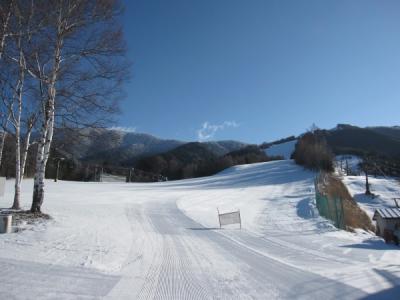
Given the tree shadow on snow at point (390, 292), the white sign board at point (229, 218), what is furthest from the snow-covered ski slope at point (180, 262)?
the white sign board at point (229, 218)

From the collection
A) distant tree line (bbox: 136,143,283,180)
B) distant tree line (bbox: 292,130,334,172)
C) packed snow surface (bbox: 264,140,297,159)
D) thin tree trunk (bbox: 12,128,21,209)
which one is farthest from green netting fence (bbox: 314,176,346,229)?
packed snow surface (bbox: 264,140,297,159)

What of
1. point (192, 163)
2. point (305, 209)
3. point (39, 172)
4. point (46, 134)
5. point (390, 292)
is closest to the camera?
point (390, 292)

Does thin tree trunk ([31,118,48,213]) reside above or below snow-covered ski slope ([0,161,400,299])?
above

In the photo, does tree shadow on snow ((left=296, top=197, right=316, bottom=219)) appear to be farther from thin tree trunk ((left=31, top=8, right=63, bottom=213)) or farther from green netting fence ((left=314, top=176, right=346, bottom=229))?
thin tree trunk ((left=31, top=8, right=63, bottom=213))

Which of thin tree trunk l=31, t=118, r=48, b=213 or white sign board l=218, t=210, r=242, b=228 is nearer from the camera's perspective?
thin tree trunk l=31, t=118, r=48, b=213

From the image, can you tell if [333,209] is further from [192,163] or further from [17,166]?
[192,163]

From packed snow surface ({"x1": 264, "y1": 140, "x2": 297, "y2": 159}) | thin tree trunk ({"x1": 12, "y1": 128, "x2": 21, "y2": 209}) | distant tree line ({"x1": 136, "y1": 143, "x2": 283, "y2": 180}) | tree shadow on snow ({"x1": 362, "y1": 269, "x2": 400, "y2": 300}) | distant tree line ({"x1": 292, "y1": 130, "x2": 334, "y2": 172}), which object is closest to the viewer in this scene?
tree shadow on snow ({"x1": 362, "y1": 269, "x2": 400, "y2": 300})

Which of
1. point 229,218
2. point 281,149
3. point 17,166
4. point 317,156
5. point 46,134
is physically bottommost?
point 229,218

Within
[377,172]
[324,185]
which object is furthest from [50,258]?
[377,172]

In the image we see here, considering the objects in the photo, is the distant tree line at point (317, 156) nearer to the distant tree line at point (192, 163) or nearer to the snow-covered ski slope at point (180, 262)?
the distant tree line at point (192, 163)

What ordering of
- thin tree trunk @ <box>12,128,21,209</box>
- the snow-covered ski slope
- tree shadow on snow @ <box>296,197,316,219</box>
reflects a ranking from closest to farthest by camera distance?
the snow-covered ski slope
thin tree trunk @ <box>12,128,21,209</box>
tree shadow on snow @ <box>296,197,316,219</box>

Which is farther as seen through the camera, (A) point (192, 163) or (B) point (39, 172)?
(A) point (192, 163)

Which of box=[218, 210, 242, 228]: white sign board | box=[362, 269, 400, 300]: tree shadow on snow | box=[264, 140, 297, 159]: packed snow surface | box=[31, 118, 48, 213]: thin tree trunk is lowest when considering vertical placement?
box=[362, 269, 400, 300]: tree shadow on snow

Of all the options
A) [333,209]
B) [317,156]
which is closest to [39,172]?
[333,209]
